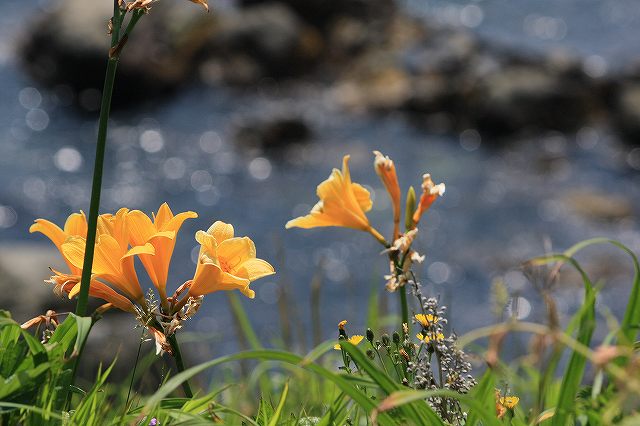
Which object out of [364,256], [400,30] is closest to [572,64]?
[400,30]

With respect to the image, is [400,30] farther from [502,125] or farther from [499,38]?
[502,125]

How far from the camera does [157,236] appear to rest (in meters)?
1.47

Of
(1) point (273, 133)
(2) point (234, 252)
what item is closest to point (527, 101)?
(1) point (273, 133)

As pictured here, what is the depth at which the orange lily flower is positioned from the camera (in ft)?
4.79

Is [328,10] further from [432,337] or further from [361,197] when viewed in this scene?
[432,337]

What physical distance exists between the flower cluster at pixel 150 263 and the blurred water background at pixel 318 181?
565cm

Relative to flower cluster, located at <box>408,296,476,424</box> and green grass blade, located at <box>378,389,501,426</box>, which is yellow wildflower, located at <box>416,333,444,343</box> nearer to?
flower cluster, located at <box>408,296,476,424</box>

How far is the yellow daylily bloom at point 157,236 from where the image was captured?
1.48m

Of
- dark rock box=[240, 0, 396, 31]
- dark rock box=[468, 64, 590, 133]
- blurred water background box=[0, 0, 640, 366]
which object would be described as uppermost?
dark rock box=[240, 0, 396, 31]

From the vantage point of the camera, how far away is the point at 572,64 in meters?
11.2

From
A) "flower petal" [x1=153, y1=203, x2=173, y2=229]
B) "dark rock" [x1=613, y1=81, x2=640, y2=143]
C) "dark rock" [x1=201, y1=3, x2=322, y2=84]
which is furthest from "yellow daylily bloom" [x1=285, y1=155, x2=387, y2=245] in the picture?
"dark rock" [x1=201, y1=3, x2=322, y2=84]

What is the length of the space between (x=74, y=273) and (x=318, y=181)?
8.07 metres

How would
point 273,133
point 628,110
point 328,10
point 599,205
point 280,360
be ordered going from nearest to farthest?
1. point 280,360
2. point 599,205
3. point 273,133
4. point 628,110
5. point 328,10

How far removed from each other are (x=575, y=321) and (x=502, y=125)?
30.3ft
